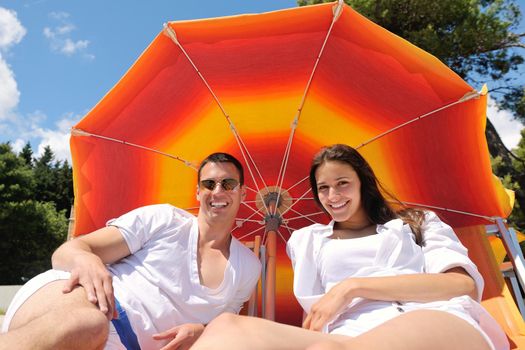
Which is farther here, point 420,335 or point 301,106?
point 301,106

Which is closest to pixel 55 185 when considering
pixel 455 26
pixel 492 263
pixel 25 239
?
pixel 25 239

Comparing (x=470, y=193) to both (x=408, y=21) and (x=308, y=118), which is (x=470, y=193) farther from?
(x=408, y=21)

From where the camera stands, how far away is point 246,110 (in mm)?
2775

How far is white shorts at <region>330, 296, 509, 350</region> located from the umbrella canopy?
1.15m

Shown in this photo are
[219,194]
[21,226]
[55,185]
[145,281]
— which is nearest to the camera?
[145,281]

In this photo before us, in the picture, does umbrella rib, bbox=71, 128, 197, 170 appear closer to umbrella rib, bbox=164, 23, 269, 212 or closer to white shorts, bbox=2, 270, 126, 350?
umbrella rib, bbox=164, 23, 269, 212

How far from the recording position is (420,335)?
128 cm

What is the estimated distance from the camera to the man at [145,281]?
1468 mm

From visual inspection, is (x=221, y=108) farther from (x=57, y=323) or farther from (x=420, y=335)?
(x=420, y=335)

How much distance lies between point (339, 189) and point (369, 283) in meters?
0.63

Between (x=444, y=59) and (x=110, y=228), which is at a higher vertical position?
(x=444, y=59)

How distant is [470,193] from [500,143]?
349 inches

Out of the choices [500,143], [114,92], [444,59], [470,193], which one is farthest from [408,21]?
[114,92]

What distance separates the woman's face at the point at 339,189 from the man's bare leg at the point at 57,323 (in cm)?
125
